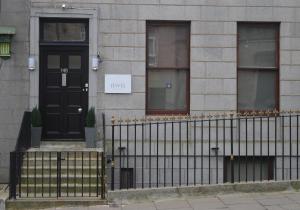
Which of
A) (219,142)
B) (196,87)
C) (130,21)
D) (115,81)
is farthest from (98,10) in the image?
(219,142)

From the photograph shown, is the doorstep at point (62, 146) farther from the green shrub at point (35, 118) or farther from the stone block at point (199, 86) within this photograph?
the stone block at point (199, 86)

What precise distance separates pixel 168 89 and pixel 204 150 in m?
1.67

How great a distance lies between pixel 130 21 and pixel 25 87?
279 centimetres

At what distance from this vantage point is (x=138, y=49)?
44.5 feet

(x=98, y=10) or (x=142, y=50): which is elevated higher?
(x=98, y=10)

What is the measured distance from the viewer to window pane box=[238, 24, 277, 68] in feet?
46.0

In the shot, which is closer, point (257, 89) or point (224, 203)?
point (224, 203)

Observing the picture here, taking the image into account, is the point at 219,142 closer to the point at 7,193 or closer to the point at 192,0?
the point at 192,0

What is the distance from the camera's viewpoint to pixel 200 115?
13.6m

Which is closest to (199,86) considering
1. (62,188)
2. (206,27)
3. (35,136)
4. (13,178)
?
(206,27)

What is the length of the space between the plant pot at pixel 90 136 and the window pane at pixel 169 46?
84.9 inches

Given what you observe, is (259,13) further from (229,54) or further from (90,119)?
(90,119)

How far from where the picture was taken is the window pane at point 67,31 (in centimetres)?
1371

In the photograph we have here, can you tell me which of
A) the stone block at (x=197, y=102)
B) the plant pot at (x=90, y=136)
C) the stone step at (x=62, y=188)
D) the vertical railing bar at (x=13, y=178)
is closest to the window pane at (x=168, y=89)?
the stone block at (x=197, y=102)
